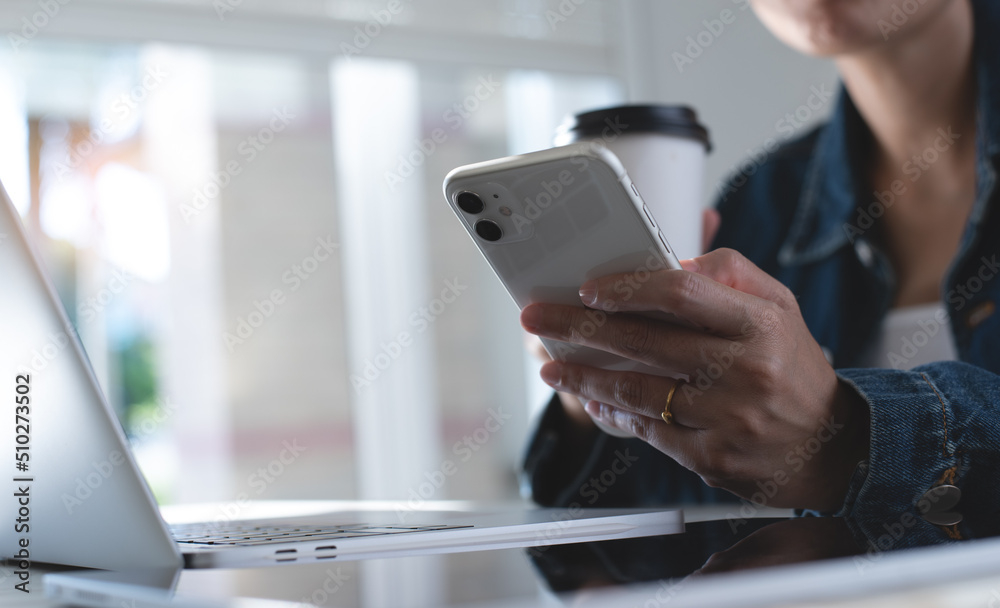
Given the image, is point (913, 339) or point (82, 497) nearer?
point (82, 497)

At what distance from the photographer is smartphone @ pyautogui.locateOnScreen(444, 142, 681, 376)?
452mm

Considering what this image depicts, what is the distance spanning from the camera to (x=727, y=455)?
585 mm

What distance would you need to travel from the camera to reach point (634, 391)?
0.59m

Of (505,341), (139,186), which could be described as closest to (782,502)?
(505,341)

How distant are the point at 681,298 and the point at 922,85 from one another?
823 mm

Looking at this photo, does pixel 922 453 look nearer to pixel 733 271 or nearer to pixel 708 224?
pixel 733 271

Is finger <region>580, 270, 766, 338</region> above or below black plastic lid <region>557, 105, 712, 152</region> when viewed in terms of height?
below

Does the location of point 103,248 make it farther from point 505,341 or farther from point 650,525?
point 650,525

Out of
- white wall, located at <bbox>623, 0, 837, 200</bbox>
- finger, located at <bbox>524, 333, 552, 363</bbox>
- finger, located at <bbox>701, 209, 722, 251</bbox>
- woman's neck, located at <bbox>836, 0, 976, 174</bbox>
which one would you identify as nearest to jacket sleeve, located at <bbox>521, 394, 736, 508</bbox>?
finger, located at <bbox>524, 333, 552, 363</bbox>

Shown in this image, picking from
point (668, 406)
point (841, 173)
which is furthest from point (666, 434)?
point (841, 173)

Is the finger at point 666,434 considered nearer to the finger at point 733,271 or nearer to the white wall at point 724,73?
the finger at point 733,271

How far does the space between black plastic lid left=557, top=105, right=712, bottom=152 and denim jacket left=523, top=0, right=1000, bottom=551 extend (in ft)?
0.80

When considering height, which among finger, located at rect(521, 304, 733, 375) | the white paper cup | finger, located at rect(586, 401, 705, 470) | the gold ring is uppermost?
the white paper cup

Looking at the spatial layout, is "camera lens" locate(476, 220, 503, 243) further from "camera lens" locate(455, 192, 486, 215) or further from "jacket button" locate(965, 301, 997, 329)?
"jacket button" locate(965, 301, 997, 329)
